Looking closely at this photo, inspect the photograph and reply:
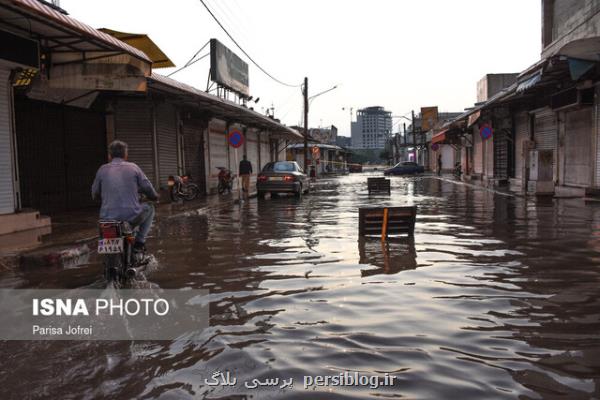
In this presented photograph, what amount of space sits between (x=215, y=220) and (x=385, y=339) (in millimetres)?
10313

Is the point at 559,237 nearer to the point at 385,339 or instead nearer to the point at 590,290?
the point at 590,290

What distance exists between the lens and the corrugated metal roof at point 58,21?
7625 mm

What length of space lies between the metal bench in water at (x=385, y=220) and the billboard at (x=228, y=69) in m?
20.0

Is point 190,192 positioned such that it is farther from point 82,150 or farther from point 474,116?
point 474,116

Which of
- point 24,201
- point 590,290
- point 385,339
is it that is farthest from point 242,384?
point 24,201

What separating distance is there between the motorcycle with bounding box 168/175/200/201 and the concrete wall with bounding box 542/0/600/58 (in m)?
13.6

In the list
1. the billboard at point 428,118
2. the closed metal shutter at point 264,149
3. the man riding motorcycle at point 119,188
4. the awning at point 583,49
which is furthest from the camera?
the billboard at point 428,118

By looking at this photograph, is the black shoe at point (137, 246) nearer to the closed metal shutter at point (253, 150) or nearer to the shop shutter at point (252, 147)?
the closed metal shutter at point (253, 150)

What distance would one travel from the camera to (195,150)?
932 inches

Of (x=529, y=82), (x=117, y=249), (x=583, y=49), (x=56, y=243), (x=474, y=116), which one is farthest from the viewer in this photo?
(x=474, y=116)

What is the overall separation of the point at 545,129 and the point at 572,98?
16.6 feet

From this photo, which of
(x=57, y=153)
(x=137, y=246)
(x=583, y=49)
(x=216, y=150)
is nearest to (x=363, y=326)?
(x=137, y=246)

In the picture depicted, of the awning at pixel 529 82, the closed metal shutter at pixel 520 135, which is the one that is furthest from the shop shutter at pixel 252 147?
the awning at pixel 529 82

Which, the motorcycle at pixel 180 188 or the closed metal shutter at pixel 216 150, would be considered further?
the closed metal shutter at pixel 216 150
